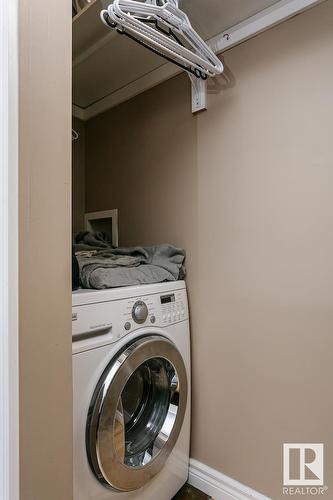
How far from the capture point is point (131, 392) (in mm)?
1187

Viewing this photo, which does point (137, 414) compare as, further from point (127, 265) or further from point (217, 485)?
point (127, 265)

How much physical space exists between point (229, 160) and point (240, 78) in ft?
1.18

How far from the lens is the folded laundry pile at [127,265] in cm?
104

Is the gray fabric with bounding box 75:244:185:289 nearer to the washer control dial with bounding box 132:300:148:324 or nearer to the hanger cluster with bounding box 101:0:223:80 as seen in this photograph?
the washer control dial with bounding box 132:300:148:324

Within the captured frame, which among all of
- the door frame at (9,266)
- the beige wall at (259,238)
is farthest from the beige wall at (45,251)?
the beige wall at (259,238)

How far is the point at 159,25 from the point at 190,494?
6.73ft

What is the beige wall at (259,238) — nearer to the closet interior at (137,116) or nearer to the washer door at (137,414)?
the closet interior at (137,116)

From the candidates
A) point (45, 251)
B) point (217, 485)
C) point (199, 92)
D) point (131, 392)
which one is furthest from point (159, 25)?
point (217, 485)

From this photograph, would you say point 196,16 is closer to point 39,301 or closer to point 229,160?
point 229,160

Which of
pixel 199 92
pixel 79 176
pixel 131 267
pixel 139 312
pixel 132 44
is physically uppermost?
pixel 132 44

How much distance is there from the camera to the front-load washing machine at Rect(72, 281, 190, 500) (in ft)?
2.80

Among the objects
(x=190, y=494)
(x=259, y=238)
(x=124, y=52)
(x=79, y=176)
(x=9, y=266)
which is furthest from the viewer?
(x=79, y=176)

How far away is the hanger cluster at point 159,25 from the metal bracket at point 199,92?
0.53 ft

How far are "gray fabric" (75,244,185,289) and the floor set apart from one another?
101 cm
